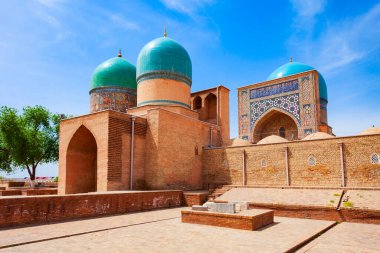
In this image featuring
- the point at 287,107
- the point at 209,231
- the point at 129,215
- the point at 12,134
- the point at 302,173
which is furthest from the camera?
the point at 12,134

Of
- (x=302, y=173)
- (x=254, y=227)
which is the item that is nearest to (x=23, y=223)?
(x=254, y=227)

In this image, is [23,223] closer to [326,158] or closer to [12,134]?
[326,158]

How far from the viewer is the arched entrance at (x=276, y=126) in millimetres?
17562

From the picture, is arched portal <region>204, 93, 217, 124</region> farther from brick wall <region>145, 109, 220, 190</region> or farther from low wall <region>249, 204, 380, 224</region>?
low wall <region>249, 204, 380, 224</region>

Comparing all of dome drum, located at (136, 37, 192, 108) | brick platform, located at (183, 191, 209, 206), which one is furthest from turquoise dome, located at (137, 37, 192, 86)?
brick platform, located at (183, 191, 209, 206)

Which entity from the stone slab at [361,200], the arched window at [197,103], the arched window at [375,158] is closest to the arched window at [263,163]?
the stone slab at [361,200]

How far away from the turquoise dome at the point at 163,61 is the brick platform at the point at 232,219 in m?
9.85

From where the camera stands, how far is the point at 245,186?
43.8 feet

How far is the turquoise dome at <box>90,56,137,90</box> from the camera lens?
18375 mm

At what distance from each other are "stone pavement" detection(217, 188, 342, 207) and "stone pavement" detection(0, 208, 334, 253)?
6.36ft

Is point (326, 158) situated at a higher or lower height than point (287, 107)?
lower

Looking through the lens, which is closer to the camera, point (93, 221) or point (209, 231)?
point (209, 231)

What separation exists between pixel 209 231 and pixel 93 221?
3.18 m

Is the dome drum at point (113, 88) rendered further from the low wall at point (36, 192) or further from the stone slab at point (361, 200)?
the stone slab at point (361, 200)
